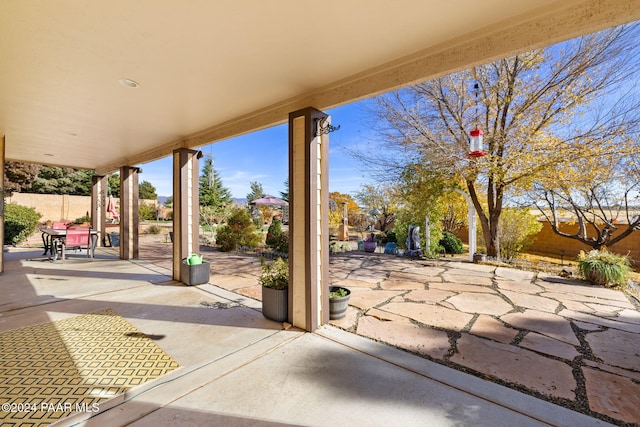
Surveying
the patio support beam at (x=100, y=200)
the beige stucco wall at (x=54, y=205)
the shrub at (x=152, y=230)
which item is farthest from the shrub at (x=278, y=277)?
the beige stucco wall at (x=54, y=205)

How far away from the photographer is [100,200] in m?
9.02

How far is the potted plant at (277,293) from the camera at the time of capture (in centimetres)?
306

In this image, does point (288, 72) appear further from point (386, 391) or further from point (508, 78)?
point (508, 78)

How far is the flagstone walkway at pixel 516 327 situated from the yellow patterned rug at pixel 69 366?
5.64ft

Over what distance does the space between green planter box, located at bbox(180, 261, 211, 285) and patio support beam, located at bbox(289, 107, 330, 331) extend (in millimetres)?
2263

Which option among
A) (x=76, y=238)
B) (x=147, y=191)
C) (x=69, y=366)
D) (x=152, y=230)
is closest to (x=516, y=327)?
(x=69, y=366)

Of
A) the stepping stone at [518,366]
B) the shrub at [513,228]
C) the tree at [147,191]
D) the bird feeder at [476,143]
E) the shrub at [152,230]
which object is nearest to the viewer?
the stepping stone at [518,366]

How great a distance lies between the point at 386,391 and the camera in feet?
6.24

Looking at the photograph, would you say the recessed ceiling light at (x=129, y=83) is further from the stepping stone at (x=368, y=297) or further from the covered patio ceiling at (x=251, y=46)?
the stepping stone at (x=368, y=297)

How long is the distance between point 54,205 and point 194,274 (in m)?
13.0

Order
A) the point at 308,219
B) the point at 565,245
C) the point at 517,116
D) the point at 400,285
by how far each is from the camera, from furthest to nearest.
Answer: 1. the point at 565,245
2. the point at 517,116
3. the point at 400,285
4. the point at 308,219

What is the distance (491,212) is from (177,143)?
7678 mm

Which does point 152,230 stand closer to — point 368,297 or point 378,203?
point 378,203

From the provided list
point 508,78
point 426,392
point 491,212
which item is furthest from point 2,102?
point 491,212
